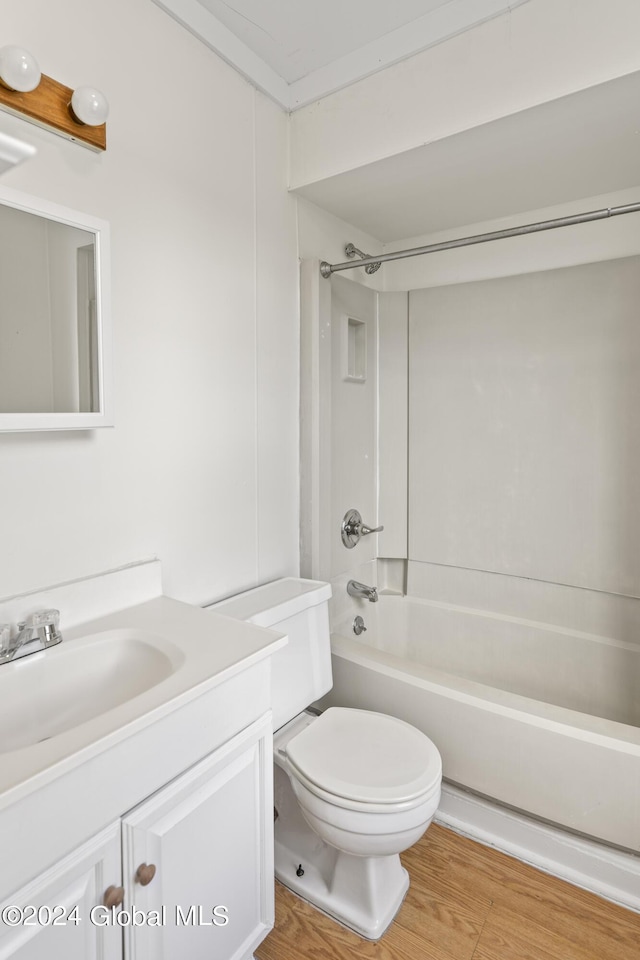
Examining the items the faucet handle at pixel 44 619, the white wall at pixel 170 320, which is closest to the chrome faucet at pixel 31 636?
the faucet handle at pixel 44 619

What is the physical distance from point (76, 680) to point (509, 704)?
48.8 inches

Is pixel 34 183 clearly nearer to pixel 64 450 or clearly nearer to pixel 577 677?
pixel 64 450

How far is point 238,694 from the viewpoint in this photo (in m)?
1.15

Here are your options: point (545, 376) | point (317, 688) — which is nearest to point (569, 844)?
point (317, 688)

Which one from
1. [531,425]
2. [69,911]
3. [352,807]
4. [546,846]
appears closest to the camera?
[69,911]

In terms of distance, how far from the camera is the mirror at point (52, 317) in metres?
1.14

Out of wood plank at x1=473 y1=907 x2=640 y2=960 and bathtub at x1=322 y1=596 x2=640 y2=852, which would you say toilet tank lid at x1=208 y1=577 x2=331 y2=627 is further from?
wood plank at x1=473 y1=907 x2=640 y2=960

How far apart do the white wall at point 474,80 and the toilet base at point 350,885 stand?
6.85ft

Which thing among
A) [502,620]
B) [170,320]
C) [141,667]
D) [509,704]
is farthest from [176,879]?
[502,620]

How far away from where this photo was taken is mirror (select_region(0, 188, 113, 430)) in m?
1.14

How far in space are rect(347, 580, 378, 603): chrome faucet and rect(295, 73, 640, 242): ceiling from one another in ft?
5.09

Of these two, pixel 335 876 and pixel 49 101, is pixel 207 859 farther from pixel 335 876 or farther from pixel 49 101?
pixel 49 101

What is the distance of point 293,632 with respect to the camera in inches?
66.9

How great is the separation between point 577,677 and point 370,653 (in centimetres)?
91
